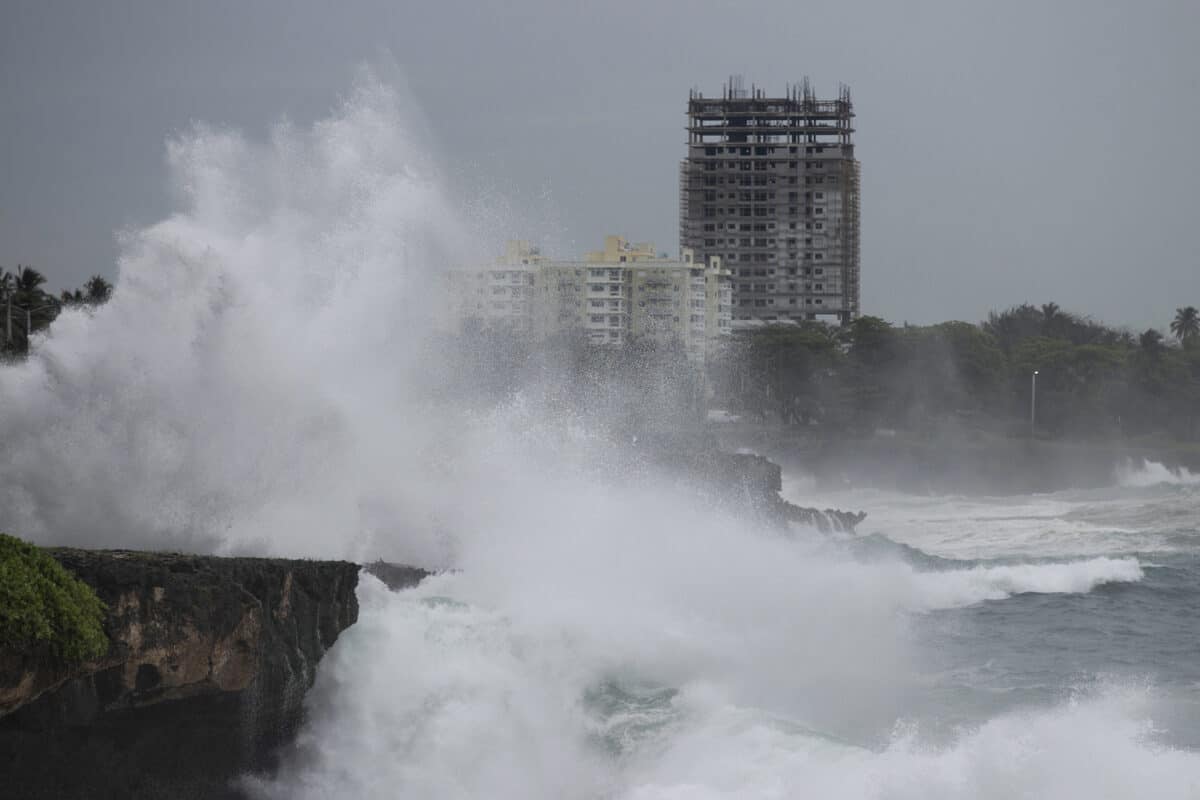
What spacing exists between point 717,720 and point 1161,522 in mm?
33716

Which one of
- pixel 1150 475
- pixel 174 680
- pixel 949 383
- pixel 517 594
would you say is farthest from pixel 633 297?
pixel 174 680

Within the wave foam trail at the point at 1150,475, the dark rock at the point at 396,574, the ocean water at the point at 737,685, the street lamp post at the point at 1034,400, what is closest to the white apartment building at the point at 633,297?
the street lamp post at the point at 1034,400

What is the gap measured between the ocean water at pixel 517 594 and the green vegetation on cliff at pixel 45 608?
2955mm

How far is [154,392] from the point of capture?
2097 cm

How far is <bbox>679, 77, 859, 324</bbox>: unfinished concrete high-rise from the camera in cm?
14175

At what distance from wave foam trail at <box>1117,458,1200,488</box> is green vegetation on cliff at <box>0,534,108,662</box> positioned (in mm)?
70688

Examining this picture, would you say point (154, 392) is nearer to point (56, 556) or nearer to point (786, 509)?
point (56, 556)

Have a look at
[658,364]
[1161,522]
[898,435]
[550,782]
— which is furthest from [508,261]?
[550,782]

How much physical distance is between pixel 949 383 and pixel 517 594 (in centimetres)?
8061

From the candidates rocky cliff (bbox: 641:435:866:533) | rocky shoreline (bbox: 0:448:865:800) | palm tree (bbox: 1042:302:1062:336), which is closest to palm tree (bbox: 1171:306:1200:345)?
palm tree (bbox: 1042:302:1062:336)

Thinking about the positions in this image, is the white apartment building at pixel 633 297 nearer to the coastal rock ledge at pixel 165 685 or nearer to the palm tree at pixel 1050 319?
the palm tree at pixel 1050 319

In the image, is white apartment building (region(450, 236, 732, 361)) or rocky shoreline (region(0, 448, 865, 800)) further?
white apartment building (region(450, 236, 732, 361))

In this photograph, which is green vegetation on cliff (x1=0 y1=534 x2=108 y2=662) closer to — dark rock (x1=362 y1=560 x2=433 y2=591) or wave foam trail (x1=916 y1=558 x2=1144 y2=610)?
dark rock (x1=362 y1=560 x2=433 y2=591)

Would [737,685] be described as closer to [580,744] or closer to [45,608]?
[580,744]
